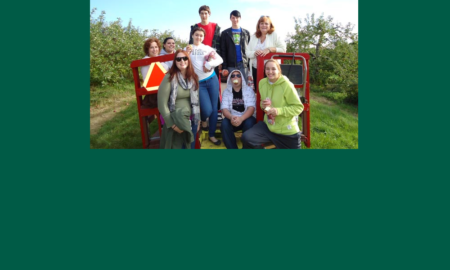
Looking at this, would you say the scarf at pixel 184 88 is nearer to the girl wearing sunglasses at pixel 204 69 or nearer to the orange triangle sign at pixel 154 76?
the girl wearing sunglasses at pixel 204 69

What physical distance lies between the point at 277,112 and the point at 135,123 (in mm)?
3744

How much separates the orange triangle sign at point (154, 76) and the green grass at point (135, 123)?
4.26 feet

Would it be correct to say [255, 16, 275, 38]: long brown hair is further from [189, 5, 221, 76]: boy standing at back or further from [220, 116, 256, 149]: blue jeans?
[220, 116, 256, 149]: blue jeans

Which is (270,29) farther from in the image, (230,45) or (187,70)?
(187,70)

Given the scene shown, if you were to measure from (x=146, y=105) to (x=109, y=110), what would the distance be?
2.48m

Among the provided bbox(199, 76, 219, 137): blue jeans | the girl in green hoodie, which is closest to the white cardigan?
bbox(199, 76, 219, 137): blue jeans

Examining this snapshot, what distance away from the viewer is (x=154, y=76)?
453 cm

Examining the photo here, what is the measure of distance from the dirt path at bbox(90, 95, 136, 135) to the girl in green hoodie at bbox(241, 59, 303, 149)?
3.43m

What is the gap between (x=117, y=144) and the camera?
5465 millimetres

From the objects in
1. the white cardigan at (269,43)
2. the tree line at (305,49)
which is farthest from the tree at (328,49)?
the white cardigan at (269,43)

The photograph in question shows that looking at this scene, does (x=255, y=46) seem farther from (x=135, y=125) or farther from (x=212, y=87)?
(x=135, y=125)

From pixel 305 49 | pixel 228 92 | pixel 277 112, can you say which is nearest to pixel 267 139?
pixel 277 112

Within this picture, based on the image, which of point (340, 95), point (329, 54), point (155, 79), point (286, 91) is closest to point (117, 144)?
point (155, 79)

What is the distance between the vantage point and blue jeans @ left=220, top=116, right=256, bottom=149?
426 centimetres
